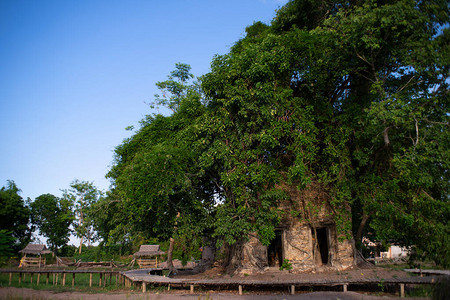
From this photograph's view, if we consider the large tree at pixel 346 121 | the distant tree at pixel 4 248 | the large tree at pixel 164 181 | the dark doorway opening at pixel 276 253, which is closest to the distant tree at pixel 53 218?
the large tree at pixel 164 181

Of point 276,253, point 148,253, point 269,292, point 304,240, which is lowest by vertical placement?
point 148,253

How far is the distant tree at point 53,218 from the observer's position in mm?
53906

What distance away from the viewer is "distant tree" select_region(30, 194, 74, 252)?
53906mm

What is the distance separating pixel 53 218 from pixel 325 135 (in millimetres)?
55811

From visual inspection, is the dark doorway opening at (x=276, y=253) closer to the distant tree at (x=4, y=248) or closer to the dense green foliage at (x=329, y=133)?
the dense green foliage at (x=329, y=133)

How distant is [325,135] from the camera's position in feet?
52.6

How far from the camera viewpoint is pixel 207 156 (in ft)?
49.3

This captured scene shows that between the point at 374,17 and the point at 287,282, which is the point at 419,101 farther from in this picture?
the point at 287,282

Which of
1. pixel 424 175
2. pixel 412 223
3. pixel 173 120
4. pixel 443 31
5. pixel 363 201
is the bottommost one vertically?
pixel 412 223

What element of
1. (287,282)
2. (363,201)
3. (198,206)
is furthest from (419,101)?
(198,206)

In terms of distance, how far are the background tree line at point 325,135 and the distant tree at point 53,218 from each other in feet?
138

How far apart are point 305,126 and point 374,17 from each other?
5.41 meters

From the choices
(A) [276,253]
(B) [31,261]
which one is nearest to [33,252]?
(B) [31,261]

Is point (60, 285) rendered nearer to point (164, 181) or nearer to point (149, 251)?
point (164, 181)
